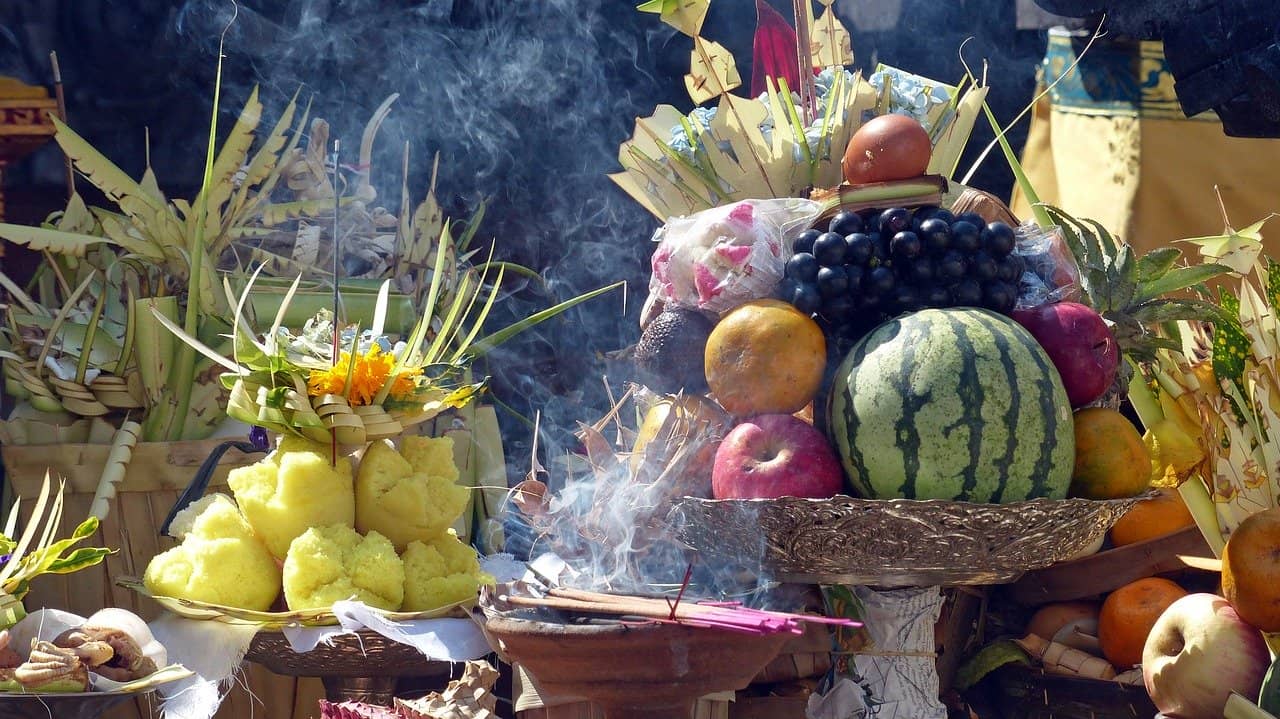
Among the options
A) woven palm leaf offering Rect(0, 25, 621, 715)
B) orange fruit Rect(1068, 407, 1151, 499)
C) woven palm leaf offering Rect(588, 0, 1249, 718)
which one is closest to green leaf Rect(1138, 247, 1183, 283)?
woven palm leaf offering Rect(588, 0, 1249, 718)

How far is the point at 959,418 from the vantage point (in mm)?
2055

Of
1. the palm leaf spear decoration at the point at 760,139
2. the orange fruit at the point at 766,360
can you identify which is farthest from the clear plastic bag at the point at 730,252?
the palm leaf spear decoration at the point at 760,139

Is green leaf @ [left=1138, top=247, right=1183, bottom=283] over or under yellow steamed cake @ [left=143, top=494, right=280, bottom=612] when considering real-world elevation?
over

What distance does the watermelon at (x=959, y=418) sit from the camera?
2.05 m

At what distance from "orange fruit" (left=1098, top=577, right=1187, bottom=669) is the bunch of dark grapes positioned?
4.50 feet

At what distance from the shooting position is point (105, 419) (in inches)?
133

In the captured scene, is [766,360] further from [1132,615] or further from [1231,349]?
[1132,615]

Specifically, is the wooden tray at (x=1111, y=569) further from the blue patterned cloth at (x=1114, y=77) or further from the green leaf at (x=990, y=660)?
the blue patterned cloth at (x=1114, y=77)

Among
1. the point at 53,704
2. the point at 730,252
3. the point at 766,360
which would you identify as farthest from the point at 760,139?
the point at 53,704

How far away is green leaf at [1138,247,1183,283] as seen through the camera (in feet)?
8.21

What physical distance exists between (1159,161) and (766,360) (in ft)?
8.23

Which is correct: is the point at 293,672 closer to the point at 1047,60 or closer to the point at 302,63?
the point at 302,63

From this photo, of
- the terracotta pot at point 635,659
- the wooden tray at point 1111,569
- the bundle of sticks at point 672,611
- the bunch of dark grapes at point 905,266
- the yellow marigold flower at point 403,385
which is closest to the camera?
the bundle of sticks at point 672,611

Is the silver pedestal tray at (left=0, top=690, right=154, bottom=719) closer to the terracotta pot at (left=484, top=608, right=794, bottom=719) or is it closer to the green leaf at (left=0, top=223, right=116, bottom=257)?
the terracotta pot at (left=484, top=608, right=794, bottom=719)
